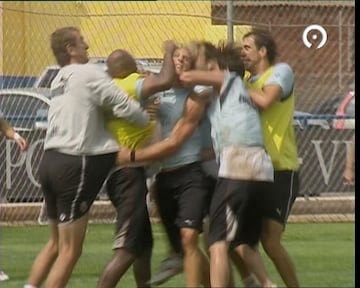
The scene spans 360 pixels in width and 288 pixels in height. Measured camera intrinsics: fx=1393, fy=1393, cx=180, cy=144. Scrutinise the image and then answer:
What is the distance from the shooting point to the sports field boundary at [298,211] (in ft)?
49.1

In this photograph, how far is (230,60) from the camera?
9.17 meters

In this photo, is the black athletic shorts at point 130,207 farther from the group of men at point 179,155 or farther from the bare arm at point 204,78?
the bare arm at point 204,78

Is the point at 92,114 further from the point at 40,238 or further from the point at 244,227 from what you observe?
the point at 40,238

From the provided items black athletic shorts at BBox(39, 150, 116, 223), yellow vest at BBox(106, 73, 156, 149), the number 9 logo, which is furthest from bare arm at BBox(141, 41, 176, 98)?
the number 9 logo

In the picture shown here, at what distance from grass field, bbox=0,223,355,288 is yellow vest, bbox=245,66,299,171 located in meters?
1.52

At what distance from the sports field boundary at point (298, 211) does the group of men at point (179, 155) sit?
5386mm

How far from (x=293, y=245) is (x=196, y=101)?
4.51m

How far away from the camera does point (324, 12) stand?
61.0 ft

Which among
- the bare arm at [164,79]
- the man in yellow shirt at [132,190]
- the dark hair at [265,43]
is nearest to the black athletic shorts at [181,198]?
the man in yellow shirt at [132,190]

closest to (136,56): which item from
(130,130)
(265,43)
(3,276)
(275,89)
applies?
(3,276)

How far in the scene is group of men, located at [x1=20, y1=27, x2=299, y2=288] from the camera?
886cm

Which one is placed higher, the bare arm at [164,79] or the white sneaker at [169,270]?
the bare arm at [164,79]

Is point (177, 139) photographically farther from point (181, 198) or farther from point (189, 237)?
point (189, 237)

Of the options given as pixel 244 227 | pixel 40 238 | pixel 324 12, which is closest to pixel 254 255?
pixel 244 227
